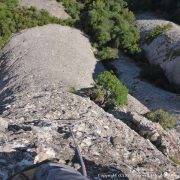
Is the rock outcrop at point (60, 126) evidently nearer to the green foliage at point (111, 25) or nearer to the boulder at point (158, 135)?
the boulder at point (158, 135)

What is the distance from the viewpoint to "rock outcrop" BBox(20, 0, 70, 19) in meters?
44.6

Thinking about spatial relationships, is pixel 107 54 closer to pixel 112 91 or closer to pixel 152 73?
pixel 152 73

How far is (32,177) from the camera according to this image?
464 inches

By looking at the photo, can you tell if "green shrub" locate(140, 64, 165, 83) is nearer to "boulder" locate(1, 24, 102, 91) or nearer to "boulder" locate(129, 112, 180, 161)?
"boulder" locate(1, 24, 102, 91)

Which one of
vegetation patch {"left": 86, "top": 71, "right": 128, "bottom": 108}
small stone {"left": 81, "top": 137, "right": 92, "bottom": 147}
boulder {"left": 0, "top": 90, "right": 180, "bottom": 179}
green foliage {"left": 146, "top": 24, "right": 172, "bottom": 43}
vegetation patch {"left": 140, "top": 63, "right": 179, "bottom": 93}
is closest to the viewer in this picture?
boulder {"left": 0, "top": 90, "right": 180, "bottom": 179}

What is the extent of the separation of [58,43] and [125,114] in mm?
13085

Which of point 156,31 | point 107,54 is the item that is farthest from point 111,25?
point 107,54

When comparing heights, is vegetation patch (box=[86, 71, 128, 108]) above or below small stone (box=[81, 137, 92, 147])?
below

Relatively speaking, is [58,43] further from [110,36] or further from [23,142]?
[23,142]

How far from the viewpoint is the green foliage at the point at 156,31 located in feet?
135

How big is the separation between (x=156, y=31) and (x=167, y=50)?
388 centimetres

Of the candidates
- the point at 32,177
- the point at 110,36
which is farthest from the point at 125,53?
the point at 32,177

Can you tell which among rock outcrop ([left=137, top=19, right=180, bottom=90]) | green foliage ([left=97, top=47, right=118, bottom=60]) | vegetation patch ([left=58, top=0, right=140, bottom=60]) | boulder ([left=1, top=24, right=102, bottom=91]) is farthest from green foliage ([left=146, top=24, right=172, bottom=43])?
boulder ([left=1, top=24, right=102, bottom=91])

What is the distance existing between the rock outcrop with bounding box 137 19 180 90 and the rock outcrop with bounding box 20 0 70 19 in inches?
264
